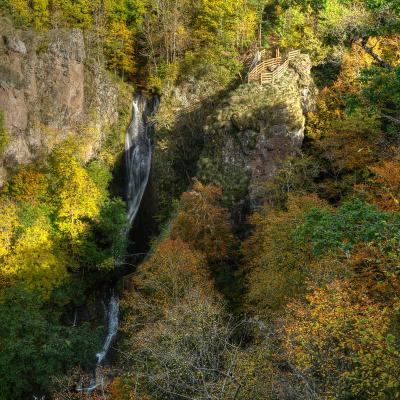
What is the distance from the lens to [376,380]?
9.07 m

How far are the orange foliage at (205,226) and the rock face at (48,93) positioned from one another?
1354 centimetres

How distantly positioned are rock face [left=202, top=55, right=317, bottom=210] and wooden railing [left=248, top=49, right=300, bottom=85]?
53 cm

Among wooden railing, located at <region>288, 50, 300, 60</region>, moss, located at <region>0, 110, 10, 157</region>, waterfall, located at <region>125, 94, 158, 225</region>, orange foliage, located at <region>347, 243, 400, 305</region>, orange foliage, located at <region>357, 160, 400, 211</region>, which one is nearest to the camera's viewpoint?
orange foliage, located at <region>347, 243, 400, 305</region>

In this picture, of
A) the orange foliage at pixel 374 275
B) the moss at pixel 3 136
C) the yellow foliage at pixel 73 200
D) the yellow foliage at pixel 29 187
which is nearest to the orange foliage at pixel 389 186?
the orange foliage at pixel 374 275

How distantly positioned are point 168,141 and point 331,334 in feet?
86.5

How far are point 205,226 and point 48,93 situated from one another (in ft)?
59.1

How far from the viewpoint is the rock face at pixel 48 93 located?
29734 mm

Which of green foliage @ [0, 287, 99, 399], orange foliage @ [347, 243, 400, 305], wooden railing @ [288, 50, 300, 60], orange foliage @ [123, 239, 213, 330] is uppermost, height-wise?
wooden railing @ [288, 50, 300, 60]

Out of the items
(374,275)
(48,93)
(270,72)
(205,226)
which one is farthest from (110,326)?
(270,72)

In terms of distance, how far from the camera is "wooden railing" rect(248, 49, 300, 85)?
30312 millimetres

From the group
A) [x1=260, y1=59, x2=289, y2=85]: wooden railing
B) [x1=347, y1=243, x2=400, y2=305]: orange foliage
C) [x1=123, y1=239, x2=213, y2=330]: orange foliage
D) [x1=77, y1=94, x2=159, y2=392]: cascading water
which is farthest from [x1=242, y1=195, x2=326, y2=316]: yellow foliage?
[x1=77, y1=94, x2=159, y2=392]: cascading water

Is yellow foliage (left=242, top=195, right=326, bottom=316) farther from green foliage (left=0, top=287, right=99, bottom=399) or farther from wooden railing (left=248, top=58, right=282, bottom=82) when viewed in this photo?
wooden railing (left=248, top=58, right=282, bottom=82)

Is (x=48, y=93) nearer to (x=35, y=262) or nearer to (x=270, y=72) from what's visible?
(x=35, y=262)

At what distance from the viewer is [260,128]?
1112 inches
